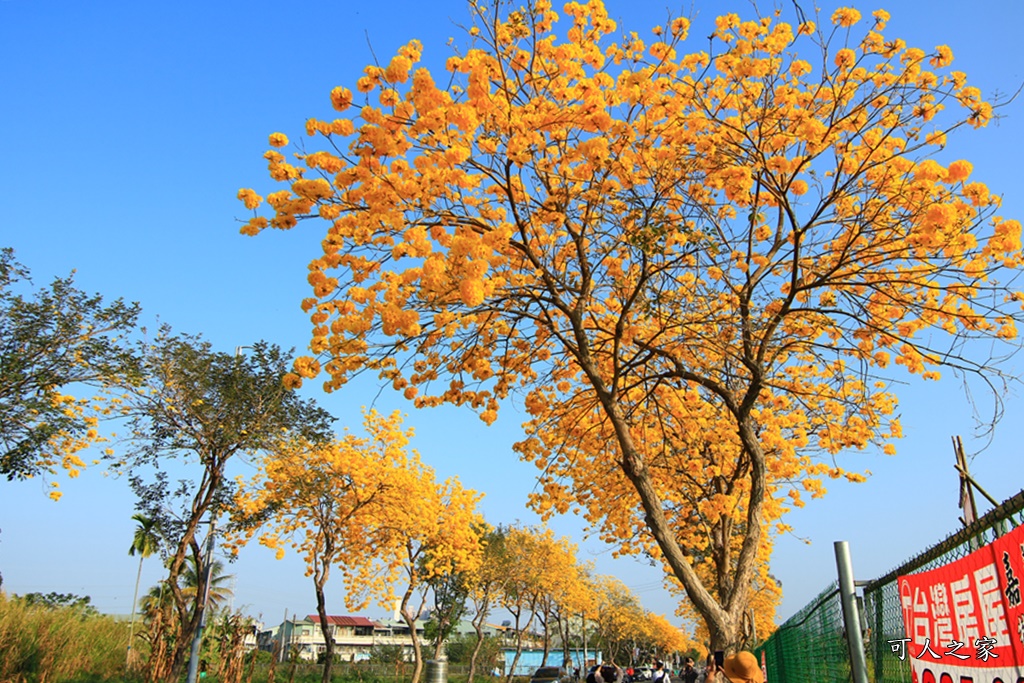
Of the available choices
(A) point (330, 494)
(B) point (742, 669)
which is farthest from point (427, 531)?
(B) point (742, 669)

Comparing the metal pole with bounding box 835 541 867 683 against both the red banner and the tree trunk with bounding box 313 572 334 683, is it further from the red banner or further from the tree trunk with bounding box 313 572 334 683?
the tree trunk with bounding box 313 572 334 683

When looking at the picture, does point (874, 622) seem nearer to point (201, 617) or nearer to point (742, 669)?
point (742, 669)

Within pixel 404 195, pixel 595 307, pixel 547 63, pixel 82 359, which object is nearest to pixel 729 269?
pixel 595 307

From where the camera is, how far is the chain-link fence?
1814 millimetres

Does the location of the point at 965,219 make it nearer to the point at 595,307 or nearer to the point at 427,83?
the point at 595,307

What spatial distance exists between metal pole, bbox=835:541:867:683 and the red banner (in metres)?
0.51

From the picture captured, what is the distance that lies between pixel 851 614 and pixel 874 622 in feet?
0.59

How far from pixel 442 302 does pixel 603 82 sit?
1971mm

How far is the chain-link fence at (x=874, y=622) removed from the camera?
1.81 metres

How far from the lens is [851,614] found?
2.99m

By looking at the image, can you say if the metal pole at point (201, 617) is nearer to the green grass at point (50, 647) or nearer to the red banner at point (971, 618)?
the green grass at point (50, 647)

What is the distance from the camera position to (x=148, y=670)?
1057 cm

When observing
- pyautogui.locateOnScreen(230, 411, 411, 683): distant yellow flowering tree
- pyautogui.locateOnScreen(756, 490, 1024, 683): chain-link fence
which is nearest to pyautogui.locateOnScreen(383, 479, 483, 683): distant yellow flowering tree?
pyautogui.locateOnScreen(230, 411, 411, 683): distant yellow flowering tree

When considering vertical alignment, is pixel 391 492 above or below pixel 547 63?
below
